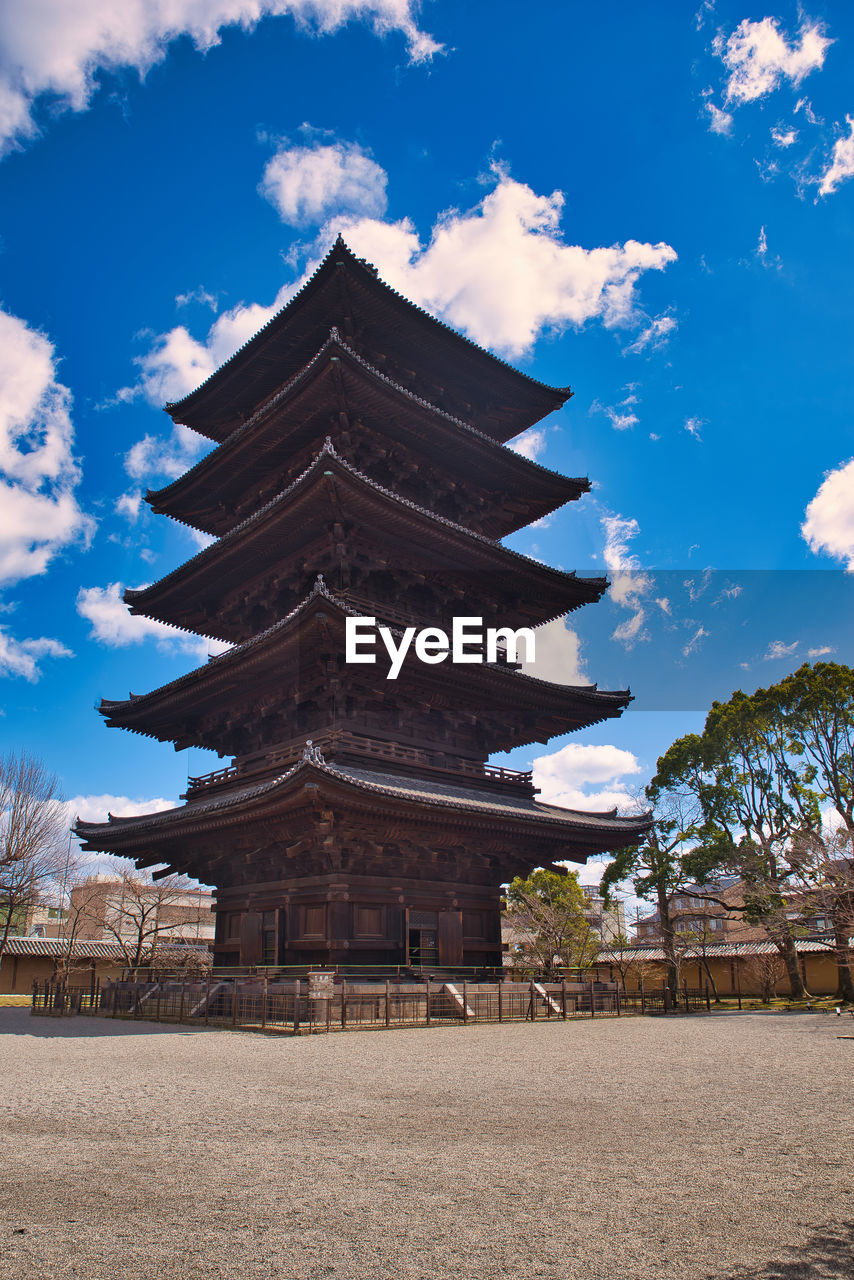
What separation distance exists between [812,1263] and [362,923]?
55.2ft

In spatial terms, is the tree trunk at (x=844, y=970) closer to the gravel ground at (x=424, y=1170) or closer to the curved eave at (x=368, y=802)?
the curved eave at (x=368, y=802)

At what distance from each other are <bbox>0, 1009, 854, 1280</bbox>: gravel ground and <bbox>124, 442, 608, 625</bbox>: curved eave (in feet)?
44.2

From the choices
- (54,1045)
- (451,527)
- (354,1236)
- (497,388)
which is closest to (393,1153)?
(354,1236)

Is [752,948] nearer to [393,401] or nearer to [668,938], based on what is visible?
[668,938]

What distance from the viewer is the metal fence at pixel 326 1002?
16.2m

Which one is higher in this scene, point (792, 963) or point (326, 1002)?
point (326, 1002)

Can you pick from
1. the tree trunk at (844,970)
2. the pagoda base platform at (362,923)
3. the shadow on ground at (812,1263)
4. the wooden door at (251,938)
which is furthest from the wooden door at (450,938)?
the shadow on ground at (812,1263)

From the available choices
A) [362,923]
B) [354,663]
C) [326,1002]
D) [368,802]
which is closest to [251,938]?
[362,923]

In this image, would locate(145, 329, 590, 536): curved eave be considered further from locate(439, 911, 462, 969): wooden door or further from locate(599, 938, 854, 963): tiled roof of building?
locate(599, 938, 854, 963): tiled roof of building

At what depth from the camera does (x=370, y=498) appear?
20984 millimetres

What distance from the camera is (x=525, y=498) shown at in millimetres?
28500

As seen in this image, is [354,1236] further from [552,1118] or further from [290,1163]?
[552,1118]

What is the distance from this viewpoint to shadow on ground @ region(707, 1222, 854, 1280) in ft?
13.0

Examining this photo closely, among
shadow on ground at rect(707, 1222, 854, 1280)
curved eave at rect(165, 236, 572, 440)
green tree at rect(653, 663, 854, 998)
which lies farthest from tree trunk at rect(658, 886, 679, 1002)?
shadow on ground at rect(707, 1222, 854, 1280)
